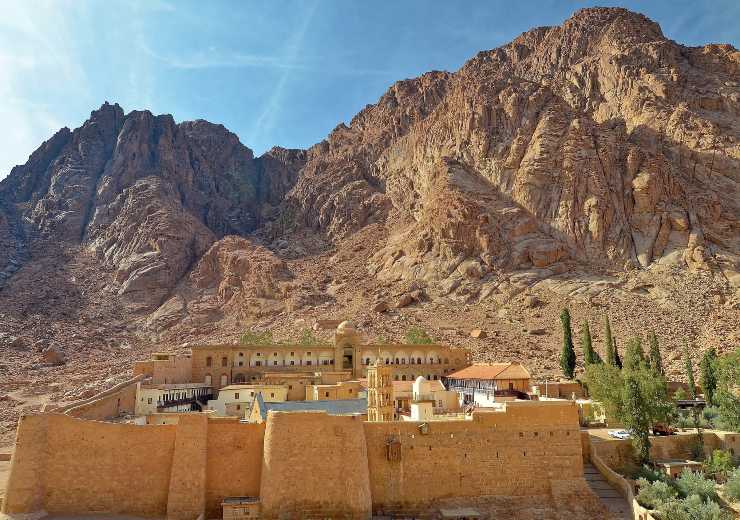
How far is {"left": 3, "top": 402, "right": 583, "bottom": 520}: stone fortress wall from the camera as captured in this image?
23000 mm

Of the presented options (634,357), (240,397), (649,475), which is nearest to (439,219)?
(634,357)

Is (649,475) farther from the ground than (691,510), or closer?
farther from the ground

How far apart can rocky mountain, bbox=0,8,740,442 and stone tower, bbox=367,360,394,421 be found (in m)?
31.9

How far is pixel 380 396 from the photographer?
32.7 meters

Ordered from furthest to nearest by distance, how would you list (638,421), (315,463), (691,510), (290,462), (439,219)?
(439,219) < (638,421) < (691,510) < (315,463) < (290,462)

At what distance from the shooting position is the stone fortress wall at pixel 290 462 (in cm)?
2300

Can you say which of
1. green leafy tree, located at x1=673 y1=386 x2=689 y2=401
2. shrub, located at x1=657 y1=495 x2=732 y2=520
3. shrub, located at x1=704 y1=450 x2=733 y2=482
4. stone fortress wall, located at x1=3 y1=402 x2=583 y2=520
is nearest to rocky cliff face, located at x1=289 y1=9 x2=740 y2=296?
green leafy tree, located at x1=673 y1=386 x2=689 y2=401

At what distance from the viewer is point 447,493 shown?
26391 millimetres

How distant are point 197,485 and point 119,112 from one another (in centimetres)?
12678

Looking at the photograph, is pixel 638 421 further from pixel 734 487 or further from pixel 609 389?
pixel 734 487

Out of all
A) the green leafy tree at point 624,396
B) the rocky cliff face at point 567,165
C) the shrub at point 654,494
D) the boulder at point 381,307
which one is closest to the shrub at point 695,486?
the shrub at point 654,494

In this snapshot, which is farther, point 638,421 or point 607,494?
point 638,421

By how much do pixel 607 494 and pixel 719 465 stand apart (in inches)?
316

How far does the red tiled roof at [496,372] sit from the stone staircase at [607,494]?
11254mm
